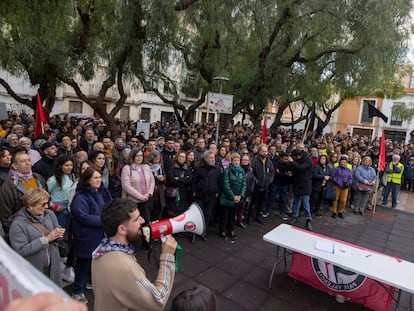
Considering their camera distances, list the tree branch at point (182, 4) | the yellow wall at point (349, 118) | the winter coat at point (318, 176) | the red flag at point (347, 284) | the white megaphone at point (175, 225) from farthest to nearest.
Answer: the yellow wall at point (349, 118) < the tree branch at point (182, 4) < the winter coat at point (318, 176) < the red flag at point (347, 284) < the white megaphone at point (175, 225)

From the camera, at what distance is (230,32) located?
9969 mm

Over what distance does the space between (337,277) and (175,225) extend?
248 centimetres

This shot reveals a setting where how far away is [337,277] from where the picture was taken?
143 inches

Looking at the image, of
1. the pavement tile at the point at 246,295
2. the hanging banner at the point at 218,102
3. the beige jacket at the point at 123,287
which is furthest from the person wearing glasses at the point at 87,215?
the hanging banner at the point at 218,102

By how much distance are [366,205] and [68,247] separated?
776 cm

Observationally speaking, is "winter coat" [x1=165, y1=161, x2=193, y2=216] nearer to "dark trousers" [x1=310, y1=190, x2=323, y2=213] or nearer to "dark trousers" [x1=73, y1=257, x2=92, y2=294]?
"dark trousers" [x1=73, y1=257, x2=92, y2=294]

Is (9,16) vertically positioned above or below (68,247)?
above

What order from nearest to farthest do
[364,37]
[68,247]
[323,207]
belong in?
[68,247] < [323,207] < [364,37]

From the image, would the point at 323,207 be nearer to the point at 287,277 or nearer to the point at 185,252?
the point at 287,277

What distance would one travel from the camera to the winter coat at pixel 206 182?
5.00m

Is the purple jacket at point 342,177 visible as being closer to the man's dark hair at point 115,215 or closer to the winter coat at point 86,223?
the winter coat at point 86,223

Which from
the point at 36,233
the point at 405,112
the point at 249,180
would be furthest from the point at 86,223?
the point at 405,112

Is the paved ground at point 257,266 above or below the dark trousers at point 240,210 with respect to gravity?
below

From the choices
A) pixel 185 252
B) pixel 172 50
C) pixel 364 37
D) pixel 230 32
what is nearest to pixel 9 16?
pixel 172 50
